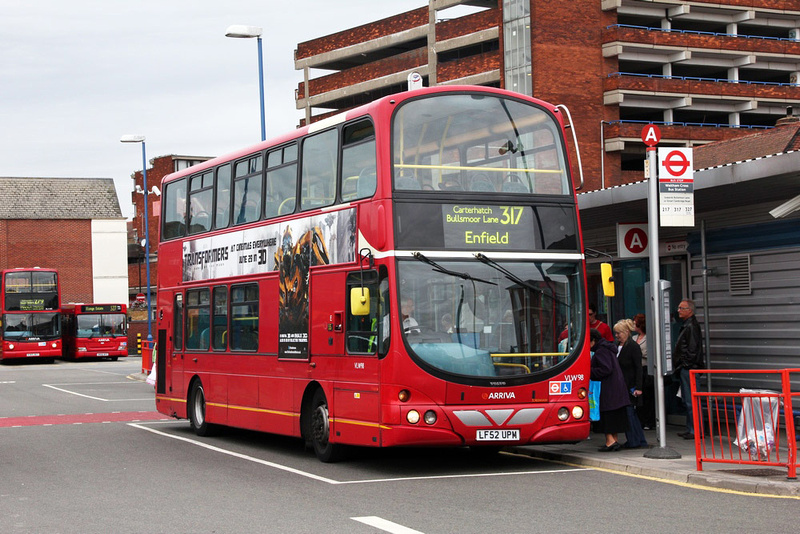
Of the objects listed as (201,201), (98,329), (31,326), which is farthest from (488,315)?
(98,329)

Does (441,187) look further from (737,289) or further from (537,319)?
(737,289)

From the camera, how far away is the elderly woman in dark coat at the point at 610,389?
13.8 meters

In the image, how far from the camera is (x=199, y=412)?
59.9 feet

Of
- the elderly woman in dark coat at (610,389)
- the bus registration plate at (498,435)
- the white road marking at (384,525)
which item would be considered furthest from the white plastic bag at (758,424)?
the white road marking at (384,525)

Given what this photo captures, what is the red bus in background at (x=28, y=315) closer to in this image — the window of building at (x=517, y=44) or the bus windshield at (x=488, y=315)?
the window of building at (x=517, y=44)

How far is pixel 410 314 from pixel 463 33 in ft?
209

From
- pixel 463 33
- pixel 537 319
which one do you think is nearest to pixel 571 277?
pixel 537 319

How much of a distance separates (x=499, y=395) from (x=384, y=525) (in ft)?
11.7

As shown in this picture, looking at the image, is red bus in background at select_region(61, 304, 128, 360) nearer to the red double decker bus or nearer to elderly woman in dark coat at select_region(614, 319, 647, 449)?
the red double decker bus

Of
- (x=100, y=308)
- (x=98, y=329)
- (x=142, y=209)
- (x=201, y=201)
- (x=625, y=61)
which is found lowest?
(x=98, y=329)

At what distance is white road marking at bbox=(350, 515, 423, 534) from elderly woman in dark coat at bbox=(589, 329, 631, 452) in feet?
17.2

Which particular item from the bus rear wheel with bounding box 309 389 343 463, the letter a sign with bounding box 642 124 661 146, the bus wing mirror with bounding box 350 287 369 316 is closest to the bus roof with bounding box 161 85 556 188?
the letter a sign with bounding box 642 124 661 146

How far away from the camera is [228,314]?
1672 centimetres

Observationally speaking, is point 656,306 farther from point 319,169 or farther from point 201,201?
point 201,201
